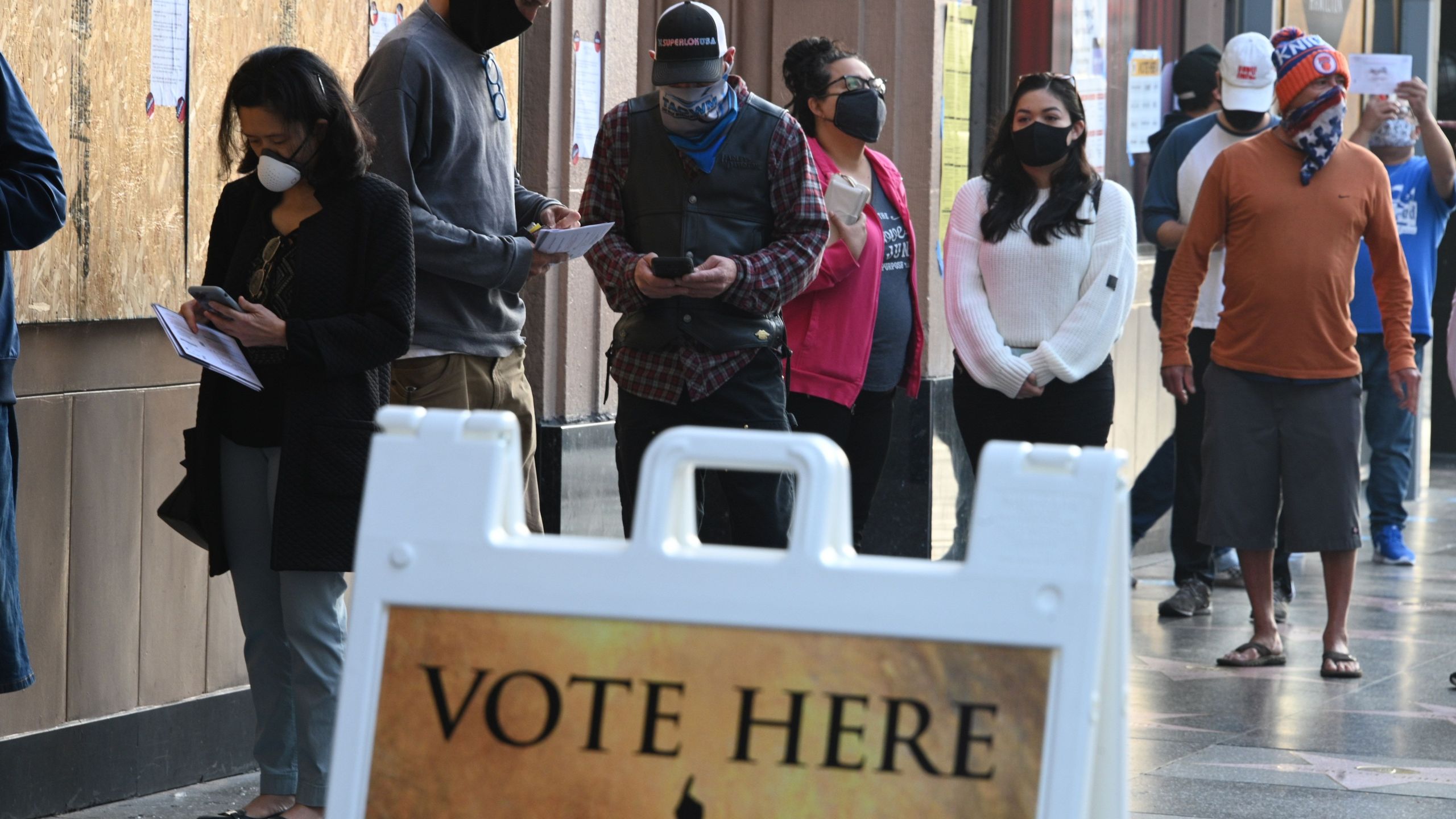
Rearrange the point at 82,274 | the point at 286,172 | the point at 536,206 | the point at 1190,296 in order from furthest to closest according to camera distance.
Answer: the point at 1190,296 < the point at 536,206 < the point at 82,274 < the point at 286,172

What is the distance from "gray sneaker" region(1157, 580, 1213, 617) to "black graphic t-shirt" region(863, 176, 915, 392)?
217cm

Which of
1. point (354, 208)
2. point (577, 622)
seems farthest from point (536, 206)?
point (577, 622)

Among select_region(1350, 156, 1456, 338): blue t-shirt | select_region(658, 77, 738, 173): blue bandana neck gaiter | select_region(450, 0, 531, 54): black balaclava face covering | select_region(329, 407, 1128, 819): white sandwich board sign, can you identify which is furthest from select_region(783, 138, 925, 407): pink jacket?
select_region(1350, 156, 1456, 338): blue t-shirt

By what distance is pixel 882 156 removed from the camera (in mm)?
6535

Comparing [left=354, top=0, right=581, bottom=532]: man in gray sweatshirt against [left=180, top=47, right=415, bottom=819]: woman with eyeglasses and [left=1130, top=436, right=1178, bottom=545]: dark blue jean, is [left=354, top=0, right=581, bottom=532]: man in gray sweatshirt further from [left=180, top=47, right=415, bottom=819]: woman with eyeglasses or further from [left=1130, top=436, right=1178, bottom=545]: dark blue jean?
[left=1130, top=436, right=1178, bottom=545]: dark blue jean

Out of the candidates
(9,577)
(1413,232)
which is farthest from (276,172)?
(1413,232)

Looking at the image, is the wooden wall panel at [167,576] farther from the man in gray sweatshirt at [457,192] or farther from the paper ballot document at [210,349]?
the paper ballot document at [210,349]

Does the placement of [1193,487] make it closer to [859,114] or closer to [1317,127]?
[1317,127]

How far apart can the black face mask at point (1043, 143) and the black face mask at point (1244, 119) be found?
1853 mm

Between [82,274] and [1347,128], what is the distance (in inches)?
389

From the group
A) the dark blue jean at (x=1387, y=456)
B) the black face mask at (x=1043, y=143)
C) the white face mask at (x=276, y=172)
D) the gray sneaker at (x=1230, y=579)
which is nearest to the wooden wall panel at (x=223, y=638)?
the white face mask at (x=276, y=172)

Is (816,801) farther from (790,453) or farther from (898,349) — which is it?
(898,349)

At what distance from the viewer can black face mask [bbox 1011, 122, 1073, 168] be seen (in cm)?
630

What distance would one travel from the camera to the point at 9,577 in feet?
13.2
